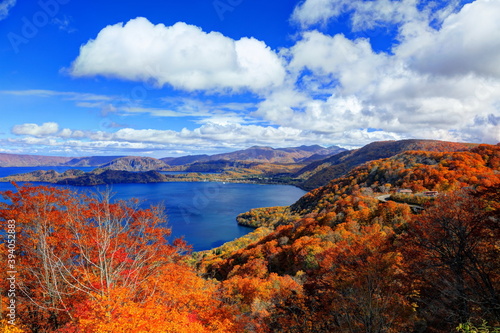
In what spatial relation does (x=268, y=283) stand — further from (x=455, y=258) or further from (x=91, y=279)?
(x=455, y=258)

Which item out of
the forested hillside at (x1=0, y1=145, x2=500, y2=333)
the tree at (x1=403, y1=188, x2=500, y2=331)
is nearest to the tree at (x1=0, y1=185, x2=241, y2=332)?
the forested hillside at (x1=0, y1=145, x2=500, y2=333)

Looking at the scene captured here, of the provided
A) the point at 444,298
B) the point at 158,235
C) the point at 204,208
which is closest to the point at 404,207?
the point at 444,298

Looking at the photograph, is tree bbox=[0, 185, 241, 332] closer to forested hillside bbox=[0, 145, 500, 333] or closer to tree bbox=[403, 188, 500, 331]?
forested hillside bbox=[0, 145, 500, 333]

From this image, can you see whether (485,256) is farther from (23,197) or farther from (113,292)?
(23,197)

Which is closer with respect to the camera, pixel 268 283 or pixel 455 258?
pixel 455 258

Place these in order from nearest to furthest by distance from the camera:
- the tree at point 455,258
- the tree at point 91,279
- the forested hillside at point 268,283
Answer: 1. the tree at point 455,258
2. the forested hillside at point 268,283
3. the tree at point 91,279

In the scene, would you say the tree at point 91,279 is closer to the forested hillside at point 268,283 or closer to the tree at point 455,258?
the forested hillside at point 268,283

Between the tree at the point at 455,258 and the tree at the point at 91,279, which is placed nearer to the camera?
the tree at the point at 455,258

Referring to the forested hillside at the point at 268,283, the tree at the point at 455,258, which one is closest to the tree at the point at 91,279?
the forested hillside at the point at 268,283

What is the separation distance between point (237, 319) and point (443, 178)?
5909 centimetres

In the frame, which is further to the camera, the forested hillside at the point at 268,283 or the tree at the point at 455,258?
the forested hillside at the point at 268,283

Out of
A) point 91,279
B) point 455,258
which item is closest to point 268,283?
point 91,279

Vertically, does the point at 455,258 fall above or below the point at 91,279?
above

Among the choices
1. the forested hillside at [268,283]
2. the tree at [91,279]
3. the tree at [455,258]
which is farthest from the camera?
the tree at [91,279]
